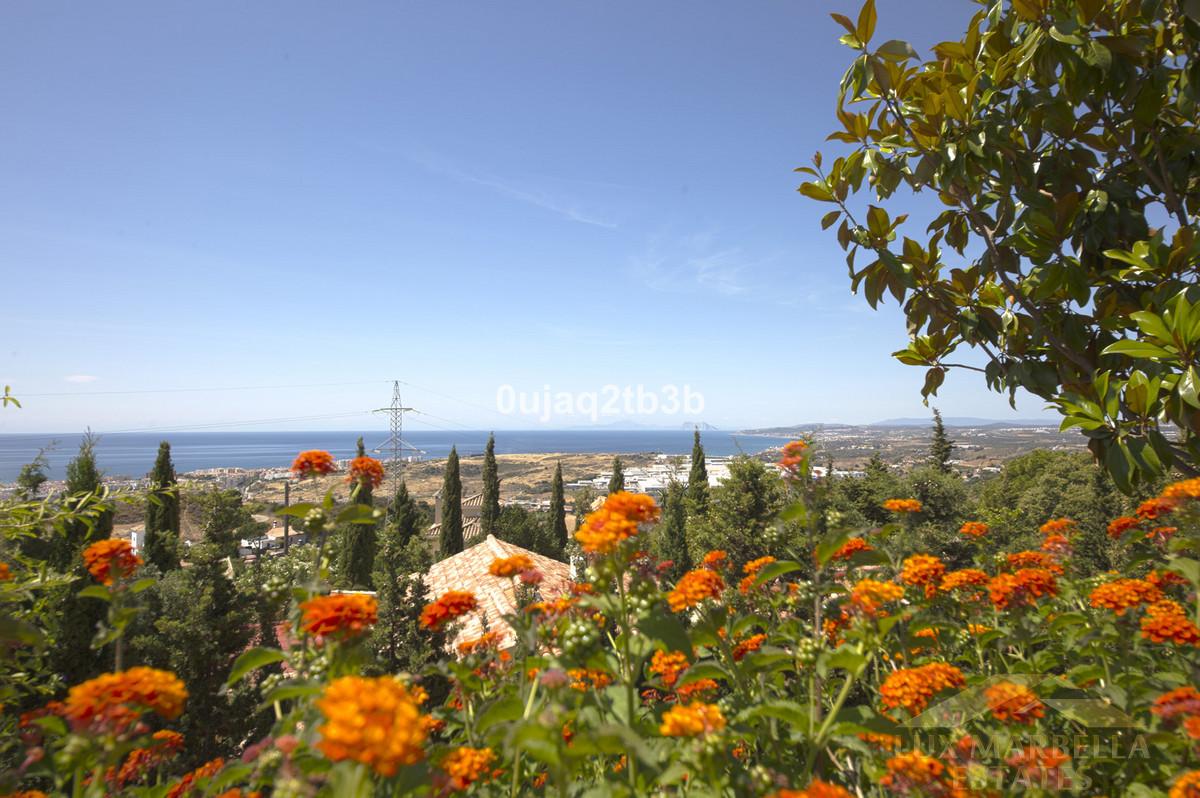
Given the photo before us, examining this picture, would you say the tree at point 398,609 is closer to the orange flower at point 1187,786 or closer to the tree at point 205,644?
the tree at point 205,644

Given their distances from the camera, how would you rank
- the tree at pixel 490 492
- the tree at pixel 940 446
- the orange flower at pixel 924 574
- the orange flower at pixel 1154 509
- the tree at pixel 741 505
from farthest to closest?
the tree at pixel 490 492
the tree at pixel 940 446
the tree at pixel 741 505
the orange flower at pixel 1154 509
the orange flower at pixel 924 574

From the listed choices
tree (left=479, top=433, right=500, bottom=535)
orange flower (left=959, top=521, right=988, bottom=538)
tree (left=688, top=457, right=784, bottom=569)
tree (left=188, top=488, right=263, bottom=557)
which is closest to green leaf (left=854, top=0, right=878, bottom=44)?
orange flower (left=959, top=521, right=988, bottom=538)

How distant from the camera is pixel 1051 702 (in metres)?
1.33

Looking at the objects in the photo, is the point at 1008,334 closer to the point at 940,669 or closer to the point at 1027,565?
the point at 1027,565

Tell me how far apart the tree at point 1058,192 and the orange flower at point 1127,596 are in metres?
0.40

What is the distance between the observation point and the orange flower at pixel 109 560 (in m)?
1.52

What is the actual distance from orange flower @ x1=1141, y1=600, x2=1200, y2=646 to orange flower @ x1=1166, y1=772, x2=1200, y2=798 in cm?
68

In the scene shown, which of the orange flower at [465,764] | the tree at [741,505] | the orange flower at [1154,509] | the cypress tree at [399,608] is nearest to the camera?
the orange flower at [465,764]

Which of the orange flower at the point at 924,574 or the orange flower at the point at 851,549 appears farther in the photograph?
the orange flower at the point at 924,574

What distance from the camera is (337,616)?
3.74 feet

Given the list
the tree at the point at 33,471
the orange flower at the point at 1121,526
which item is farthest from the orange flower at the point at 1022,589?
the tree at the point at 33,471

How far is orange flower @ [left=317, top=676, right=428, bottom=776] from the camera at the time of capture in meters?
0.75

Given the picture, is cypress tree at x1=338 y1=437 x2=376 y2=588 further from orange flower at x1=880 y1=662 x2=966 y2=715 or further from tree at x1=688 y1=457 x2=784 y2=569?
orange flower at x1=880 y1=662 x2=966 y2=715

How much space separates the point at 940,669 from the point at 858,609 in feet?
1.08
